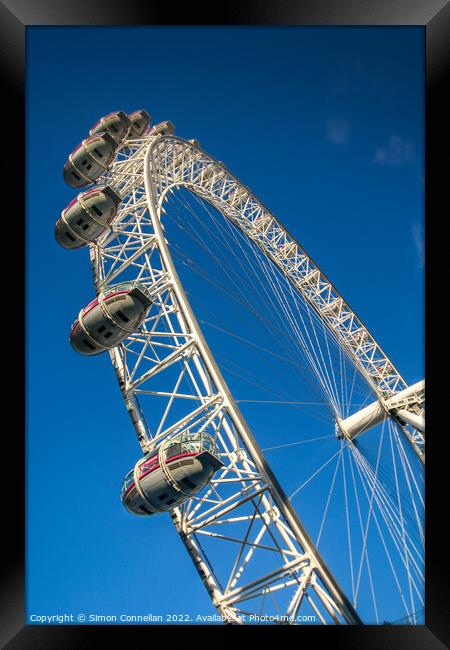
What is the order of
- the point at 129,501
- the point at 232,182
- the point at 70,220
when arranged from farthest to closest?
the point at 232,182 → the point at 70,220 → the point at 129,501

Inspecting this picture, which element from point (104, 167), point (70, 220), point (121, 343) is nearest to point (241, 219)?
point (104, 167)

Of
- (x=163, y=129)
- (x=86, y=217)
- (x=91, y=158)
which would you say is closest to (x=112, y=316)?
(x=86, y=217)

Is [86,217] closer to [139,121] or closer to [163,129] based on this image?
[139,121]

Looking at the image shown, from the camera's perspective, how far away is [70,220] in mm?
13297

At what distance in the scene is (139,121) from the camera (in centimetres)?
1817

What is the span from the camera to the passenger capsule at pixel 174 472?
30.0 ft

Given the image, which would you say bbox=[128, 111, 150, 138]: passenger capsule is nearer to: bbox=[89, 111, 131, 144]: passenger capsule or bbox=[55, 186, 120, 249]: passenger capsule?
bbox=[89, 111, 131, 144]: passenger capsule

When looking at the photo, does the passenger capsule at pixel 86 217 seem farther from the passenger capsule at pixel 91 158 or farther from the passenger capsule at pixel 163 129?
the passenger capsule at pixel 163 129

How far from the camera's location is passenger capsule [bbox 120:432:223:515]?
913cm

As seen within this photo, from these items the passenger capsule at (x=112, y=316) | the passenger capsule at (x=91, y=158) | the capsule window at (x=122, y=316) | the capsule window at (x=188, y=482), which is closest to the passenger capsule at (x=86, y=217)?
the passenger capsule at (x=91, y=158)
